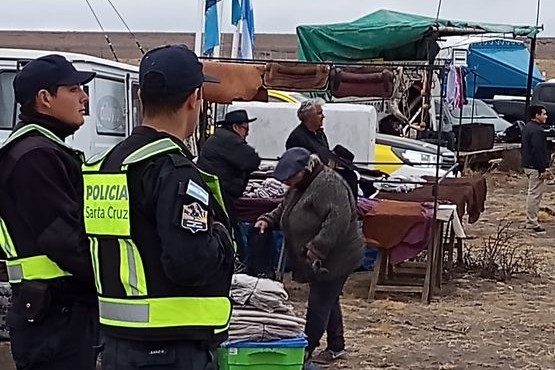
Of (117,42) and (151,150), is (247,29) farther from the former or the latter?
(117,42)

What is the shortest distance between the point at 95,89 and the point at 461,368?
466 centimetres

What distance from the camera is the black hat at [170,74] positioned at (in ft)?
9.66

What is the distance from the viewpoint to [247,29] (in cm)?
1166

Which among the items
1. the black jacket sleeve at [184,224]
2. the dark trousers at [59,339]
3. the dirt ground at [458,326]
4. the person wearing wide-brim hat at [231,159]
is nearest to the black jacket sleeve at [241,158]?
the person wearing wide-brim hat at [231,159]

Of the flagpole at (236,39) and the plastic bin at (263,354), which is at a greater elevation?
the flagpole at (236,39)

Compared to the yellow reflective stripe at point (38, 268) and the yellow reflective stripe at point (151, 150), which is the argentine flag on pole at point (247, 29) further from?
the yellow reflective stripe at point (151, 150)

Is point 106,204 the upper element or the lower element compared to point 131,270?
upper

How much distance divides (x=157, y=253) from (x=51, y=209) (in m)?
0.75

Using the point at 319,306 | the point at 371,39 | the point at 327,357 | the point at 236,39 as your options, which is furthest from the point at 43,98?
the point at 371,39

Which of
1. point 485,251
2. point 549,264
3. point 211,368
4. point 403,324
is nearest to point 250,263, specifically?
point 403,324

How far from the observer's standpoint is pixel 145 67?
3008mm

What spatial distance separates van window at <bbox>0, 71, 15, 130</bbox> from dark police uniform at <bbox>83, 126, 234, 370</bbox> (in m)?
6.80

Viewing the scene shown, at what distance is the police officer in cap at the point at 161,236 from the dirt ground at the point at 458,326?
409 cm

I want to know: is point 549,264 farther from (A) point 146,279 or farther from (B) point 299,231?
(A) point 146,279
